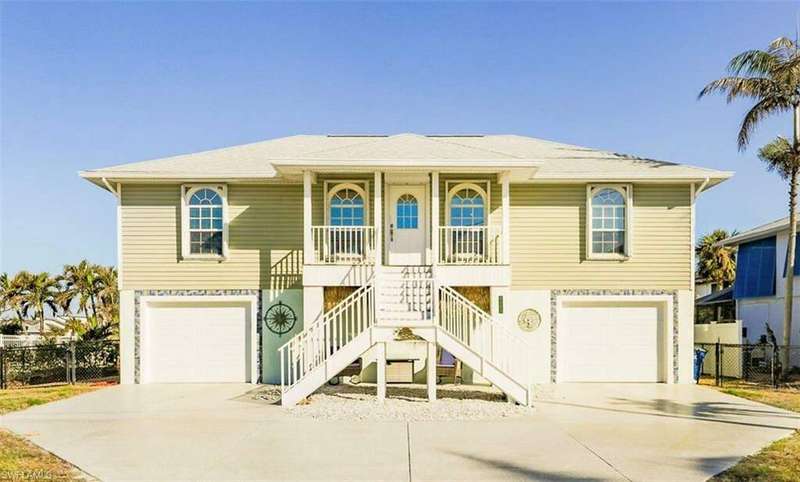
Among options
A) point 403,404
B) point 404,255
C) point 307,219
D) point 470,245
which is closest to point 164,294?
point 307,219

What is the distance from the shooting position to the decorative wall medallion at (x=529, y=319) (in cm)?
1295

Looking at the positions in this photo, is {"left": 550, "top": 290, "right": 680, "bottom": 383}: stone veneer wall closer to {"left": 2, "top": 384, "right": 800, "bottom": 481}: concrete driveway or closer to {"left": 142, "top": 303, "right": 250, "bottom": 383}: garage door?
{"left": 2, "top": 384, "right": 800, "bottom": 481}: concrete driveway

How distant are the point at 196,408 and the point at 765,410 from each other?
34.0 ft

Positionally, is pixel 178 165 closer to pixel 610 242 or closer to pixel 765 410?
pixel 610 242

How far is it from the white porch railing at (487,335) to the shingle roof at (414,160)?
9.44 feet

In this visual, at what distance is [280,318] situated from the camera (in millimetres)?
12977

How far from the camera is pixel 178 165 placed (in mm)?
13266

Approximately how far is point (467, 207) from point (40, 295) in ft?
73.1

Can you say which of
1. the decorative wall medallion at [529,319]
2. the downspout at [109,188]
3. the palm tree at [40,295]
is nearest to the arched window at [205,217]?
the downspout at [109,188]

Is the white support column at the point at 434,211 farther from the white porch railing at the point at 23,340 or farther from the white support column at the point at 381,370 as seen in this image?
the white porch railing at the point at 23,340

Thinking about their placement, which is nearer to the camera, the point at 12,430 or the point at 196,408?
the point at 12,430

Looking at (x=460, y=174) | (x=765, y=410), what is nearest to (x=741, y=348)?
(x=765, y=410)

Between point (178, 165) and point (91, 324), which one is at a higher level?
point (178, 165)

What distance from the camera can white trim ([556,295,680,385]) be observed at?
12953 millimetres
